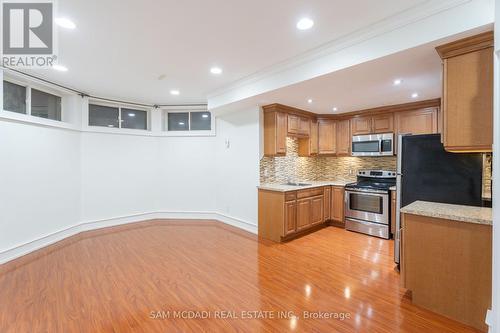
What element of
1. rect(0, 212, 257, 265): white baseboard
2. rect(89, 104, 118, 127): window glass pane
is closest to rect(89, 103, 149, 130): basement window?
rect(89, 104, 118, 127): window glass pane

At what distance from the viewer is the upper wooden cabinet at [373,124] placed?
15.0ft

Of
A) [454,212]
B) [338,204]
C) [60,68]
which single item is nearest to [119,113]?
[60,68]

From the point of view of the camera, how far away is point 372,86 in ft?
10.9

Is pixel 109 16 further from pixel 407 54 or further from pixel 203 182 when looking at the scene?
pixel 203 182

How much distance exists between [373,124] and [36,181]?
6.23m

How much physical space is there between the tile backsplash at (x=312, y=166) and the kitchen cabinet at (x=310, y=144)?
12cm

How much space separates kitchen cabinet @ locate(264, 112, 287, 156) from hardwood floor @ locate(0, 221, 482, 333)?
169 cm

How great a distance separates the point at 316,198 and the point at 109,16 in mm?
4160

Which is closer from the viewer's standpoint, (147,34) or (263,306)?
(263,306)

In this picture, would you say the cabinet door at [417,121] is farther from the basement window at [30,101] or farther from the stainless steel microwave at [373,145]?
the basement window at [30,101]

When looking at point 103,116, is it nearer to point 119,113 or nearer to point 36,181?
point 119,113

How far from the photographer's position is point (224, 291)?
2539mm

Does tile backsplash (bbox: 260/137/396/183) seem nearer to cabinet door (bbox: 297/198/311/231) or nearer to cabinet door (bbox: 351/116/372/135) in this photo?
cabinet door (bbox: 351/116/372/135)

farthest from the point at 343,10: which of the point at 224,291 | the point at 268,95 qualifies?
the point at 224,291
